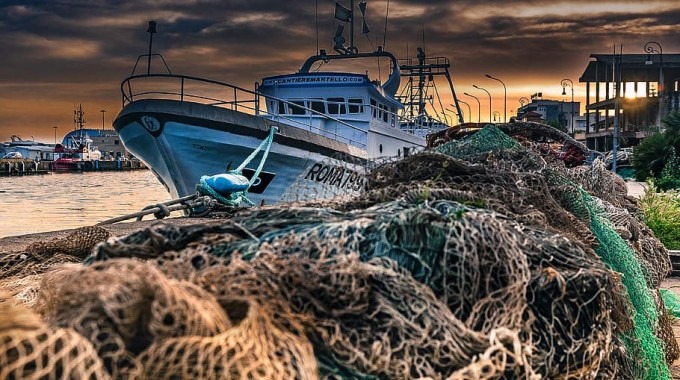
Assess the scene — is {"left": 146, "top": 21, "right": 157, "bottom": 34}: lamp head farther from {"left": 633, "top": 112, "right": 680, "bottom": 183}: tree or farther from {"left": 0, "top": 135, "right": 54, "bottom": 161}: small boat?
{"left": 0, "top": 135, "right": 54, "bottom": 161}: small boat

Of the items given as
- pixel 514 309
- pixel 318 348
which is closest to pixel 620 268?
pixel 514 309

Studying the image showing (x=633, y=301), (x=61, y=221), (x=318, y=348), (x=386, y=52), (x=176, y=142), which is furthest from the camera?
(x=61, y=221)

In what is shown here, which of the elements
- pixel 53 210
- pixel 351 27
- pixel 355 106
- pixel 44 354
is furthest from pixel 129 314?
pixel 53 210

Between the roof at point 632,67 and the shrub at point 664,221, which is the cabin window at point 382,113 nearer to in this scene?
the shrub at point 664,221

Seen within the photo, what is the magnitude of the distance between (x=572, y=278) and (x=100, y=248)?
145 cm

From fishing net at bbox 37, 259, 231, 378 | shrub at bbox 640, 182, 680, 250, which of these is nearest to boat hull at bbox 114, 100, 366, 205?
shrub at bbox 640, 182, 680, 250

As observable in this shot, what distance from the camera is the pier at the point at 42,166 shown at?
3381 inches

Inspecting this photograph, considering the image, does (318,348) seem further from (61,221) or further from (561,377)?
(61,221)

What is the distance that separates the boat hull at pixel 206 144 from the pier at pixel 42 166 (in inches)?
2955

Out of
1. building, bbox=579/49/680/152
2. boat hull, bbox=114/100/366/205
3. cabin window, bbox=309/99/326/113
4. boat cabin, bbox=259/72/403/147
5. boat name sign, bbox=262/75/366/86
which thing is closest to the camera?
boat hull, bbox=114/100/366/205

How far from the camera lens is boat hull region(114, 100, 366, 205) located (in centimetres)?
1445

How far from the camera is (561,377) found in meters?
2.35

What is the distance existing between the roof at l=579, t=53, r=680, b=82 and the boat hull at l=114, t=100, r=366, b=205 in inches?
1240

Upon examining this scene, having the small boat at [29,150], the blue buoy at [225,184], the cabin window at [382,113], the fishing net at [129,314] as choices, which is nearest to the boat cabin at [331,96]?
the cabin window at [382,113]
